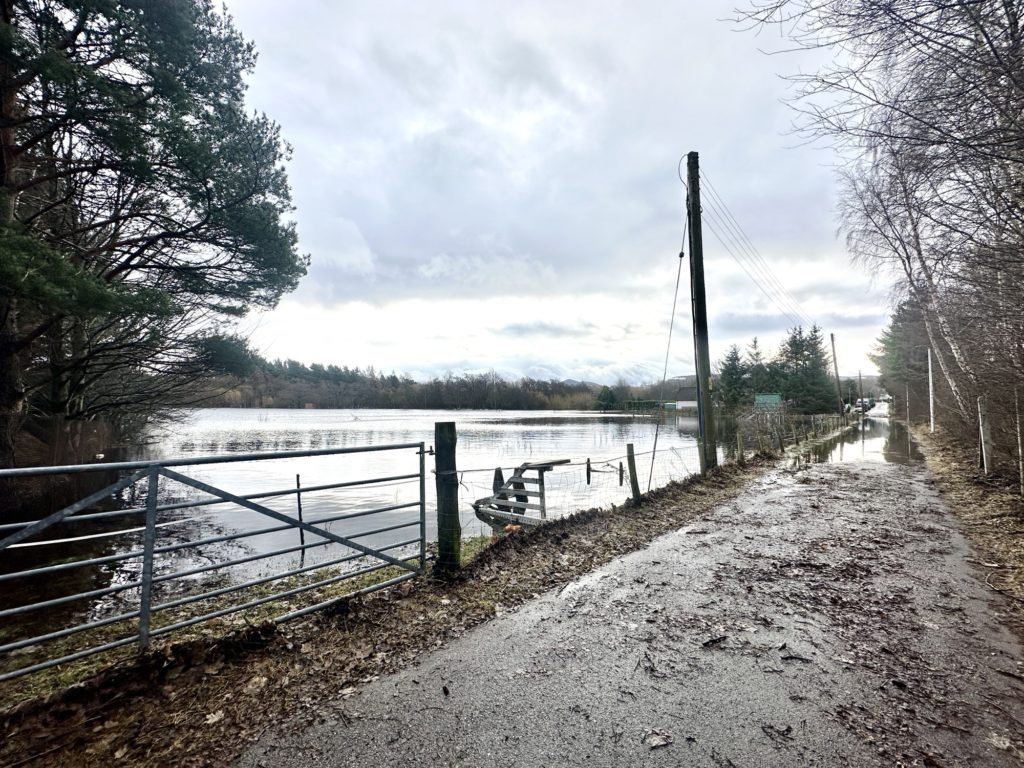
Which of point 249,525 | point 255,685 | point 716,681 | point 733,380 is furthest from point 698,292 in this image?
point 733,380

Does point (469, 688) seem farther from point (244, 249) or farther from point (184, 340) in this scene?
point (184, 340)

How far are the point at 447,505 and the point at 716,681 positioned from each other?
2.72 m

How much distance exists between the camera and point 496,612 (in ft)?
13.0

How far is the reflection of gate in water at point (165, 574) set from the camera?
2.66m

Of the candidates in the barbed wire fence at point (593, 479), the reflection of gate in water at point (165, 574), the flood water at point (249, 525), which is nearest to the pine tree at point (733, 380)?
the barbed wire fence at point (593, 479)

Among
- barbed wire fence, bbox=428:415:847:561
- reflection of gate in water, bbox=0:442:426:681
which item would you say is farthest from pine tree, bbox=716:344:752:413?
reflection of gate in water, bbox=0:442:426:681

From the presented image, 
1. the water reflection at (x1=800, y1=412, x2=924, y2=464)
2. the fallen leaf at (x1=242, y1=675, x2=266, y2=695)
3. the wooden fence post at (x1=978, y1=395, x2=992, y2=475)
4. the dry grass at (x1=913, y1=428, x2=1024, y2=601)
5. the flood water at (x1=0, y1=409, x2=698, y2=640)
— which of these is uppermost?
the wooden fence post at (x1=978, y1=395, x2=992, y2=475)

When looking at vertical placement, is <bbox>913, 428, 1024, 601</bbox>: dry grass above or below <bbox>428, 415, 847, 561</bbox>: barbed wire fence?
above

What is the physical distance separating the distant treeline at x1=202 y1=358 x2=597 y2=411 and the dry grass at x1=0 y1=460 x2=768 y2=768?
85884 millimetres

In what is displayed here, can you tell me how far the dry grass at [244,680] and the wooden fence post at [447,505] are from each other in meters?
0.23

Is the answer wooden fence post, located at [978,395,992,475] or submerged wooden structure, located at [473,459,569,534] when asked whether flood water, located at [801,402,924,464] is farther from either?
submerged wooden structure, located at [473,459,569,534]

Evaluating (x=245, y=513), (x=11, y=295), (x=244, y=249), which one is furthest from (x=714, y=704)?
(x=245, y=513)

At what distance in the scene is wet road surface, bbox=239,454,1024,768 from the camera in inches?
91.0

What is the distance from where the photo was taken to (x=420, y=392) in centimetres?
10062
